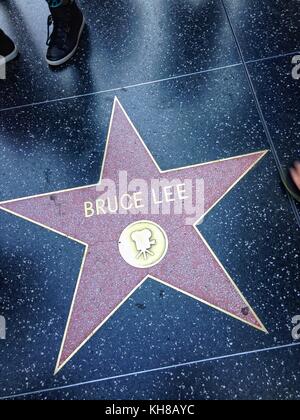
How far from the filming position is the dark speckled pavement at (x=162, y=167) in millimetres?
1103

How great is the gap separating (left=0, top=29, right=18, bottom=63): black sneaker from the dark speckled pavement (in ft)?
0.13

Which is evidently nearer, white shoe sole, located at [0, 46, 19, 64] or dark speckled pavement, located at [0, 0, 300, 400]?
dark speckled pavement, located at [0, 0, 300, 400]

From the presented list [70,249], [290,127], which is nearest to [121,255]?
[70,249]

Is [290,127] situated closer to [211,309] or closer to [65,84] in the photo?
[211,309]

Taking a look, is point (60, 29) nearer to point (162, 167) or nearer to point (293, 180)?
point (162, 167)

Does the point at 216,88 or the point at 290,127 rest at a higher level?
the point at 216,88

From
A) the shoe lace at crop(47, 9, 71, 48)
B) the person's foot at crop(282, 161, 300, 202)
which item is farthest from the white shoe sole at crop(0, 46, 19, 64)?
the person's foot at crop(282, 161, 300, 202)

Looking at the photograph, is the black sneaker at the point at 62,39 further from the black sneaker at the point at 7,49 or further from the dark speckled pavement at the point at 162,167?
the black sneaker at the point at 7,49

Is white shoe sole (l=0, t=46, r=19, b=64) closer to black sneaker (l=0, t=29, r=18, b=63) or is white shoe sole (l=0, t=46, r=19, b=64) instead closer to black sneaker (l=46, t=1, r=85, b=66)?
black sneaker (l=0, t=29, r=18, b=63)

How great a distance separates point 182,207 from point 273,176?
12.7 inches

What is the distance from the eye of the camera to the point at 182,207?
1.30m

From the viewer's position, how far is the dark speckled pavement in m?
1.10

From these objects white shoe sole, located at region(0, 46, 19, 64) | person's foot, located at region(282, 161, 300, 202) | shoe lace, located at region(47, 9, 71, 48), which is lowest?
person's foot, located at region(282, 161, 300, 202)

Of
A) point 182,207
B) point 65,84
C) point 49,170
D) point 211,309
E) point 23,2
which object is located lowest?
point 211,309
